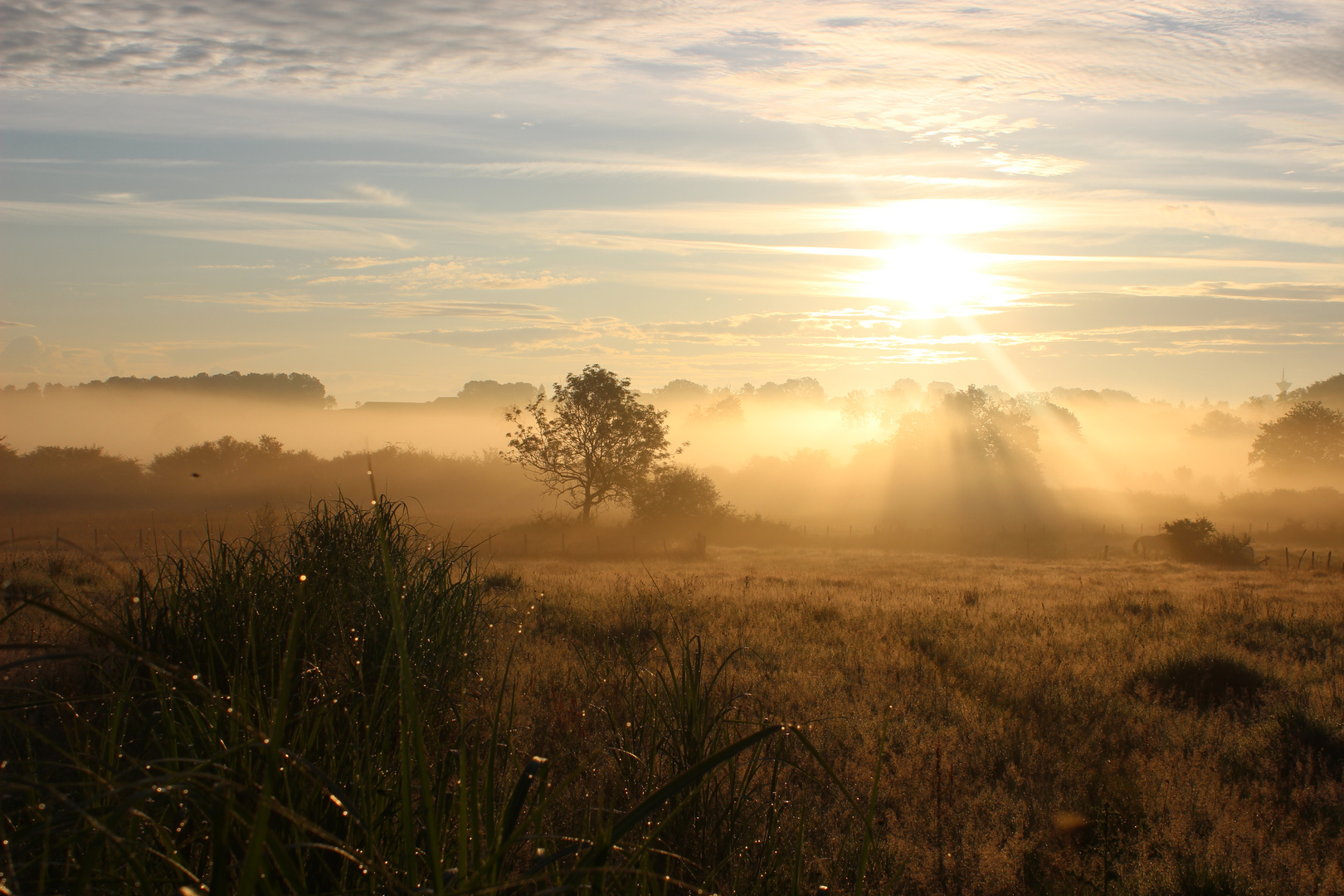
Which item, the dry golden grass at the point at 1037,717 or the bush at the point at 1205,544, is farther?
the bush at the point at 1205,544

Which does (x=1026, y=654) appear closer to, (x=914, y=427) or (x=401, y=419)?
(x=914, y=427)

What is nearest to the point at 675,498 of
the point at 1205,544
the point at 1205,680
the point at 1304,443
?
the point at 1205,544

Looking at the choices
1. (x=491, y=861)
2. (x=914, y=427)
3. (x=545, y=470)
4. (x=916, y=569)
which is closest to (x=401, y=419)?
(x=914, y=427)

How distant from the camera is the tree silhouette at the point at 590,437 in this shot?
136ft

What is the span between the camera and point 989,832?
19.1ft

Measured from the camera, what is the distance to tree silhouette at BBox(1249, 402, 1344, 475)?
2830 inches

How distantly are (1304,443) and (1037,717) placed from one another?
3305 inches

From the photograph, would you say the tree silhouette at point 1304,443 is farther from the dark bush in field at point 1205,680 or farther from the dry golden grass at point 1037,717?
the dark bush in field at point 1205,680

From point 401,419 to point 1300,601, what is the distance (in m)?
144

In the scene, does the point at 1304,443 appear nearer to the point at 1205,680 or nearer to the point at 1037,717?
the point at 1205,680

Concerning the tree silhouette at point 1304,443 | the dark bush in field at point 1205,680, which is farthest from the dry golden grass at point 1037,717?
the tree silhouette at point 1304,443

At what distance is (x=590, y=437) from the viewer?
41.6 m

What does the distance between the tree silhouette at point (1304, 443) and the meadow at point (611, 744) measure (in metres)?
75.4

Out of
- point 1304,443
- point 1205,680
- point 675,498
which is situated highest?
point 1304,443
